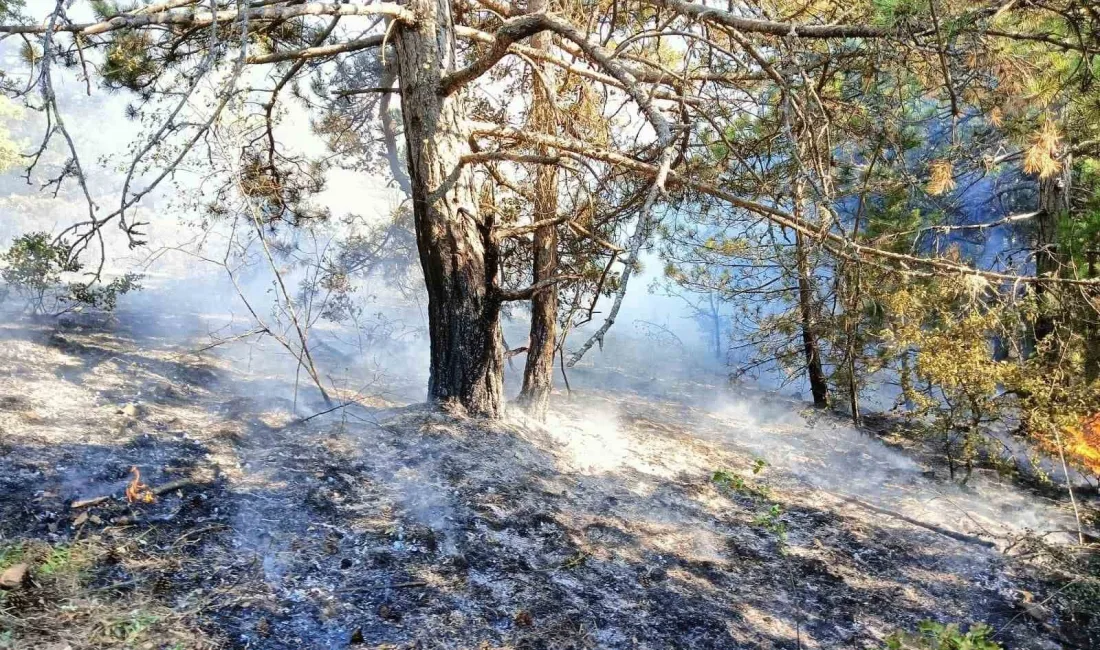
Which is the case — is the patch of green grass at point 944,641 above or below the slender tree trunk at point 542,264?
below

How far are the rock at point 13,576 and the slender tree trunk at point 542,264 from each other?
447 cm

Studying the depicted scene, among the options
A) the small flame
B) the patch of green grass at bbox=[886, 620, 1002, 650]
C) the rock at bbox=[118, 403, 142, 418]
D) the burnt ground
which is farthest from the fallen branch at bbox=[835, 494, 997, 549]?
the rock at bbox=[118, 403, 142, 418]

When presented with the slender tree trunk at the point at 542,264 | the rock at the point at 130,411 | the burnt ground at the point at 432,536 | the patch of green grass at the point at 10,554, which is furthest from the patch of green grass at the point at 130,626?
the slender tree trunk at the point at 542,264

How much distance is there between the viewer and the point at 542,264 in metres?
6.71

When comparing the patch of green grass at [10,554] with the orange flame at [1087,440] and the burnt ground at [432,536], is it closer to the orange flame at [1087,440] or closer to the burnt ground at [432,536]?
the burnt ground at [432,536]

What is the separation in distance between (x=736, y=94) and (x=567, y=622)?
18.5 feet

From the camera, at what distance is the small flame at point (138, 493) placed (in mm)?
3603

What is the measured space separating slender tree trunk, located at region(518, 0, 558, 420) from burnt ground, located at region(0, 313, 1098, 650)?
1.87ft

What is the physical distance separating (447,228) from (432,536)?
103 inches

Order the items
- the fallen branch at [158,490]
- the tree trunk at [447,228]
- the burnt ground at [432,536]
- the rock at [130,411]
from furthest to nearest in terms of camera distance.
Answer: the tree trunk at [447,228], the rock at [130,411], the fallen branch at [158,490], the burnt ground at [432,536]

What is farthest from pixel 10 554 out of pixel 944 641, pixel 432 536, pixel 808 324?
pixel 808 324

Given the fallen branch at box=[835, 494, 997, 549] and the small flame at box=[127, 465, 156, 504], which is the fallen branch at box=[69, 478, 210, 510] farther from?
the fallen branch at box=[835, 494, 997, 549]

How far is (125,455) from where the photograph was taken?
13.5 feet

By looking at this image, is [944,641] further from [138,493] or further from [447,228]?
[138,493]
